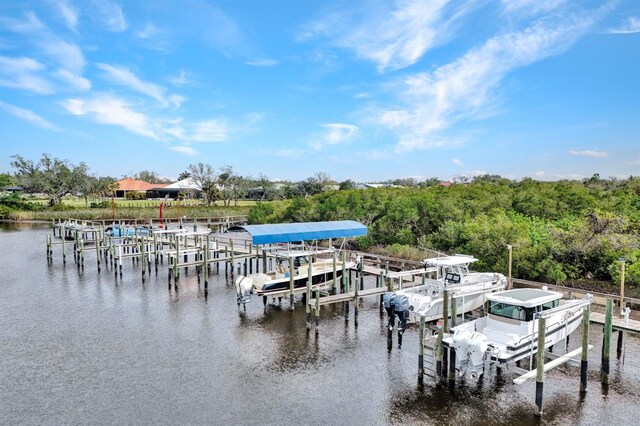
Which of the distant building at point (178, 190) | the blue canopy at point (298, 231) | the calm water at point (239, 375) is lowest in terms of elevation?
the calm water at point (239, 375)

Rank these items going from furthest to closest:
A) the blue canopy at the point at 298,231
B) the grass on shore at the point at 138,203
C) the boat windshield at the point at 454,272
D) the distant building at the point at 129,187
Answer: the distant building at the point at 129,187
the grass on shore at the point at 138,203
the blue canopy at the point at 298,231
the boat windshield at the point at 454,272

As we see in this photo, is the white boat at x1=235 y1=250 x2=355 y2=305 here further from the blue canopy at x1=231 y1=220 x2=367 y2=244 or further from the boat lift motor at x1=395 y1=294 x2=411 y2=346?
the boat lift motor at x1=395 y1=294 x2=411 y2=346

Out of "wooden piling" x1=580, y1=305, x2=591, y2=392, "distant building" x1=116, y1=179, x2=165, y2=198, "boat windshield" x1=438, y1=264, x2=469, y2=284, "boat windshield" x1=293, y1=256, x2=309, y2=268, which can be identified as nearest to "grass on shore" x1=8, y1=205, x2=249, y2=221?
"distant building" x1=116, y1=179, x2=165, y2=198

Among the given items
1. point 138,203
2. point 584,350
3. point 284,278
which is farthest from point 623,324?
point 138,203

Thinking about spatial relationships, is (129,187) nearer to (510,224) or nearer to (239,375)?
(510,224)

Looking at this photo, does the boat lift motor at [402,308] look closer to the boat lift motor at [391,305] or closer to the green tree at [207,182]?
the boat lift motor at [391,305]

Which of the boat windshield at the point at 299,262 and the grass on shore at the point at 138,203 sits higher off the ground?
the grass on shore at the point at 138,203

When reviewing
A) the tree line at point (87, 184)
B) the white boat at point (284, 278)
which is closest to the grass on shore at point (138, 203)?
the tree line at point (87, 184)

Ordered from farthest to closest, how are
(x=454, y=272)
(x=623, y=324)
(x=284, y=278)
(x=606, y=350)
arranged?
(x=284, y=278) < (x=454, y=272) < (x=623, y=324) < (x=606, y=350)
